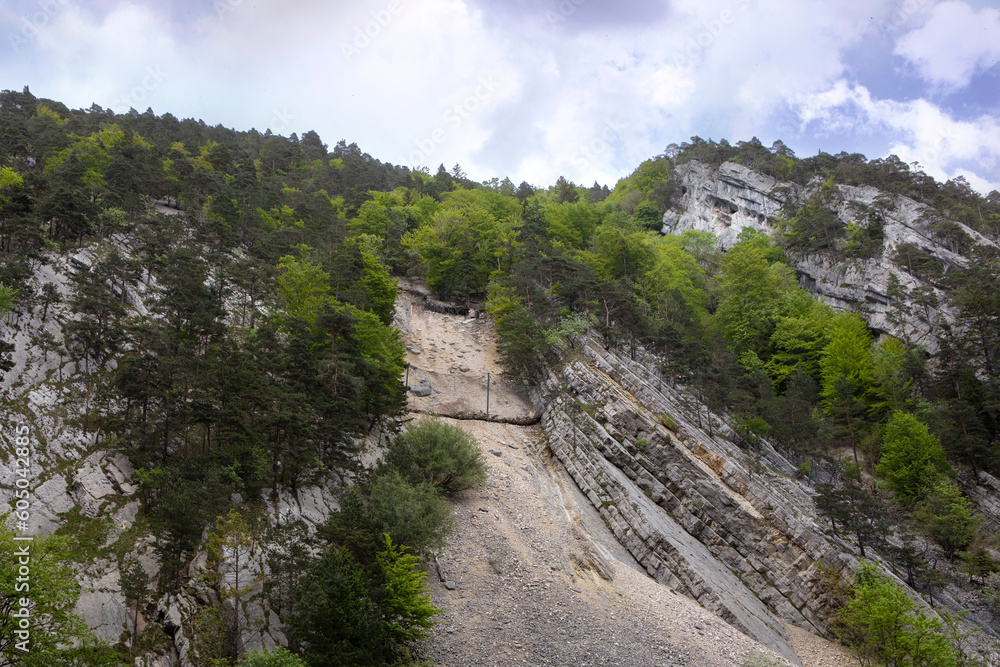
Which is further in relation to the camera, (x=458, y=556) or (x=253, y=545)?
(x=458, y=556)

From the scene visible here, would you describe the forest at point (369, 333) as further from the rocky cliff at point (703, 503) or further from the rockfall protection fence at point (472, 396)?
the rocky cliff at point (703, 503)

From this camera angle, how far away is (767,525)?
2997 cm

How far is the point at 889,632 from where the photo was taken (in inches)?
880

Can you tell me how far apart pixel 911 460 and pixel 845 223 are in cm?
4246

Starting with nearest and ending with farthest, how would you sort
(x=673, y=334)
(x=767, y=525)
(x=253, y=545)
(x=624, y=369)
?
(x=253, y=545) < (x=767, y=525) < (x=624, y=369) < (x=673, y=334)

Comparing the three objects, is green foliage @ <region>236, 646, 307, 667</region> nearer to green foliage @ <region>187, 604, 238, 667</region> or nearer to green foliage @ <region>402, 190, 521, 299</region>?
green foliage @ <region>187, 604, 238, 667</region>

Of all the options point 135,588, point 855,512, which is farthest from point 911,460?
point 135,588

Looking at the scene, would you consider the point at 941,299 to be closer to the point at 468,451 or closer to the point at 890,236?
the point at 890,236

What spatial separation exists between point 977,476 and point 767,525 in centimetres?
2002

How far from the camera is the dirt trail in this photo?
746 inches

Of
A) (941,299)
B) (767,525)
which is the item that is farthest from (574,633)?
(941,299)

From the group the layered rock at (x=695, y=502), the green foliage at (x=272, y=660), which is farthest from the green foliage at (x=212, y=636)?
the layered rock at (x=695, y=502)

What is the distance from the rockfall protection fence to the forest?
1803 millimetres

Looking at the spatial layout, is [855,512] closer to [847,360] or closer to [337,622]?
[847,360]
